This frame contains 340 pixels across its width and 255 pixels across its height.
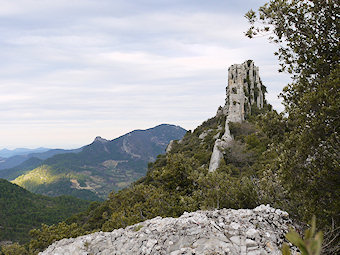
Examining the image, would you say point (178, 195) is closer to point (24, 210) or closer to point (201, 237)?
point (201, 237)

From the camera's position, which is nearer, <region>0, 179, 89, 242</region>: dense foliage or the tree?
the tree

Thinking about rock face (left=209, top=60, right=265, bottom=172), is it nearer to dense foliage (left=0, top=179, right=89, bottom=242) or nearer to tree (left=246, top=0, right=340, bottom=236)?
tree (left=246, top=0, right=340, bottom=236)

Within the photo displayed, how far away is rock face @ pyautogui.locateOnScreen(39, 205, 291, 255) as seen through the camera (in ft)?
26.4

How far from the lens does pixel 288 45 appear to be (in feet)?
32.7

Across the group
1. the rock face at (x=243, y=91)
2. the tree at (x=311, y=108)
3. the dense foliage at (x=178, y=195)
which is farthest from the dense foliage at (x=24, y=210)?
the tree at (x=311, y=108)

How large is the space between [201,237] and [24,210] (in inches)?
5470

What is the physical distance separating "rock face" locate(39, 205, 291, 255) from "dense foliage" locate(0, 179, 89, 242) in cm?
9944

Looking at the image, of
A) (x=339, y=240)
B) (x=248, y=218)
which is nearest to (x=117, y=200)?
(x=248, y=218)

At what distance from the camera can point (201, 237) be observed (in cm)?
846

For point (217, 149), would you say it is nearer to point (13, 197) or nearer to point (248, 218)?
point (248, 218)

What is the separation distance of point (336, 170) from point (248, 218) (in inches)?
139

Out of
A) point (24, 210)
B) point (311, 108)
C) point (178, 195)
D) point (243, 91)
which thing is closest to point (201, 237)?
point (311, 108)


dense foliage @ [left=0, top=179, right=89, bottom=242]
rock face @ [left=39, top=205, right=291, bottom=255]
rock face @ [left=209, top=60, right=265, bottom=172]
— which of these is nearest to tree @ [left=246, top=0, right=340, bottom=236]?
rock face @ [left=39, top=205, right=291, bottom=255]

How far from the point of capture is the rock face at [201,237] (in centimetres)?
805
